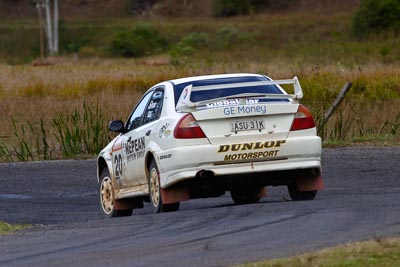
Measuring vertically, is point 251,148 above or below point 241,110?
below

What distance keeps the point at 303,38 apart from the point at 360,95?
151 ft

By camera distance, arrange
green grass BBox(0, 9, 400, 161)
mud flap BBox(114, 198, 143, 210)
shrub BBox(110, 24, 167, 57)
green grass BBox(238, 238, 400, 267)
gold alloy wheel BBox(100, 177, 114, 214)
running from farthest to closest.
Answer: shrub BBox(110, 24, 167, 57) < green grass BBox(0, 9, 400, 161) < gold alloy wheel BBox(100, 177, 114, 214) < mud flap BBox(114, 198, 143, 210) < green grass BBox(238, 238, 400, 267)

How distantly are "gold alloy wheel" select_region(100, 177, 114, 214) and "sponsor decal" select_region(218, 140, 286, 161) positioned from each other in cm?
256

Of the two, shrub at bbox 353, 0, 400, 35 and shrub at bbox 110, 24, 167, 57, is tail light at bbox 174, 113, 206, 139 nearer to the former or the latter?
shrub at bbox 353, 0, 400, 35

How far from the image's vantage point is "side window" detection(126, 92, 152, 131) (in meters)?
13.5

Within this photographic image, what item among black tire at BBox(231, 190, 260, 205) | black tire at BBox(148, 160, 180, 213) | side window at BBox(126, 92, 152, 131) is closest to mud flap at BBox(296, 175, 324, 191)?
black tire at BBox(231, 190, 260, 205)

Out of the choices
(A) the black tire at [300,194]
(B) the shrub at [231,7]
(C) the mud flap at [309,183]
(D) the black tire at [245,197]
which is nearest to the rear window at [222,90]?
(C) the mud flap at [309,183]

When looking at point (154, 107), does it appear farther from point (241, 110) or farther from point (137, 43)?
point (137, 43)

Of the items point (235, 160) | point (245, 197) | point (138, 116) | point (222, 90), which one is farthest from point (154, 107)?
point (245, 197)

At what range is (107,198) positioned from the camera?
14.3 metres

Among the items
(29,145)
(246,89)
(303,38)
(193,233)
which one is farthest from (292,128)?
(303,38)

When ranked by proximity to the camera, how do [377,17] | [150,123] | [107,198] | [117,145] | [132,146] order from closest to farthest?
1. [150,123]
2. [132,146]
3. [117,145]
4. [107,198]
5. [377,17]

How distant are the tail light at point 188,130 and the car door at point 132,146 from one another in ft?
2.95

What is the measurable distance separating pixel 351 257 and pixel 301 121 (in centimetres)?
419
